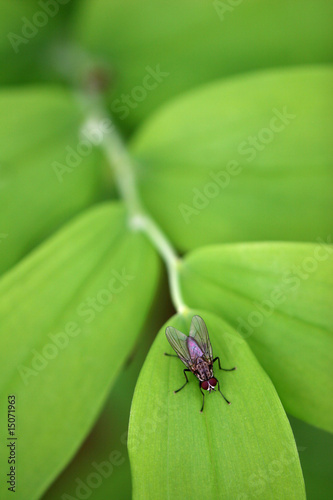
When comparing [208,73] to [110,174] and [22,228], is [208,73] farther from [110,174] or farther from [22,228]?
[22,228]

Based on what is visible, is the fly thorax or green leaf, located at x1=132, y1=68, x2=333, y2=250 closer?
the fly thorax

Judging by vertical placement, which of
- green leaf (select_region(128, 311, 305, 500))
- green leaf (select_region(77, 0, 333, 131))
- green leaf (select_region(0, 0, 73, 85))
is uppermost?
green leaf (select_region(0, 0, 73, 85))

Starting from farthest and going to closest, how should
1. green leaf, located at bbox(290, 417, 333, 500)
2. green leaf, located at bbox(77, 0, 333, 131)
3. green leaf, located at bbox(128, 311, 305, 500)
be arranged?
green leaf, located at bbox(77, 0, 333, 131)
green leaf, located at bbox(290, 417, 333, 500)
green leaf, located at bbox(128, 311, 305, 500)

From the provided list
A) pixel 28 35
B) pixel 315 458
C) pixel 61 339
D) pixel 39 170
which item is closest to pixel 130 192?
pixel 39 170

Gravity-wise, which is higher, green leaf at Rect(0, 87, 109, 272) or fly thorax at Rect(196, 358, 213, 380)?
green leaf at Rect(0, 87, 109, 272)

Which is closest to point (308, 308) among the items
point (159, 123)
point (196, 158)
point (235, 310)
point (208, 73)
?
point (235, 310)

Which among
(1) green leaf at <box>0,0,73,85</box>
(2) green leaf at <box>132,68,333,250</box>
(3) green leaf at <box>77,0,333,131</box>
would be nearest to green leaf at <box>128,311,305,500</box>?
(2) green leaf at <box>132,68,333,250</box>

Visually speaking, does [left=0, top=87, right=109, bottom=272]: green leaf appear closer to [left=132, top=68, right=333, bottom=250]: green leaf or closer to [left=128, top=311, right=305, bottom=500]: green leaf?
[left=132, top=68, right=333, bottom=250]: green leaf

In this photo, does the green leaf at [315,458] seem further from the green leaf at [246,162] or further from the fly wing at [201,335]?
the green leaf at [246,162]
